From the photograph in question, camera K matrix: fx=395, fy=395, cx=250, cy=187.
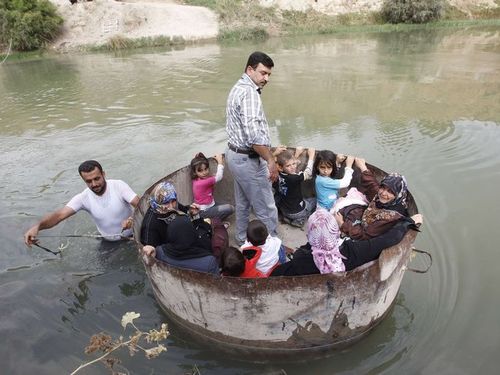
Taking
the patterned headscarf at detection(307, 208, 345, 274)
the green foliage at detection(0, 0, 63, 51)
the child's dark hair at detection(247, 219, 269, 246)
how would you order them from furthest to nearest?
the green foliage at detection(0, 0, 63, 51)
the child's dark hair at detection(247, 219, 269, 246)
the patterned headscarf at detection(307, 208, 345, 274)

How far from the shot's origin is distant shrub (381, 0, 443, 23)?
78.9 feet

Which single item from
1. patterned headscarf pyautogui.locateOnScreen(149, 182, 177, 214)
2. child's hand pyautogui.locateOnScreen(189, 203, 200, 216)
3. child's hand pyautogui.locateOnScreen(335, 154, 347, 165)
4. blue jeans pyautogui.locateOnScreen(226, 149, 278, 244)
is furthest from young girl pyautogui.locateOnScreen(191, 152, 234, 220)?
child's hand pyautogui.locateOnScreen(335, 154, 347, 165)

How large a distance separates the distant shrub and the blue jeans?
2484 centimetres

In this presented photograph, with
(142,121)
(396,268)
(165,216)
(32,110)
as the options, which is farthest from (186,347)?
(32,110)

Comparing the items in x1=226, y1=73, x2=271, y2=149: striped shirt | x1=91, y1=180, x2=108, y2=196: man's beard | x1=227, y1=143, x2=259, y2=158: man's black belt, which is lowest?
x1=91, y1=180, x2=108, y2=196: man's beard

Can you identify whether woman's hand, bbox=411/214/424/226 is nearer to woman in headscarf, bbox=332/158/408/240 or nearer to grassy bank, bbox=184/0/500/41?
woman in headscarf, bbox=332/158/408/240

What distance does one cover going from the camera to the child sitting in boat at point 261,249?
3.22m

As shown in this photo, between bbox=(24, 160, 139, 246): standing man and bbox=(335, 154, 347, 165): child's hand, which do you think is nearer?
bbox=(24, 160, 139, 246): standing man

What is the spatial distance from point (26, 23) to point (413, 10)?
73.9ft

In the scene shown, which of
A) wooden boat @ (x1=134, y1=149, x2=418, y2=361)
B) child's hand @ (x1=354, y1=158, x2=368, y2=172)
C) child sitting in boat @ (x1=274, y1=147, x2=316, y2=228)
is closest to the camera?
wooden boat @ (x1=134, y1=149, x2=418, y2=361)

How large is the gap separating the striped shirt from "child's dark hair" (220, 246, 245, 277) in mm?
1051

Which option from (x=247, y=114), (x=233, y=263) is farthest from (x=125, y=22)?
(x=233, y=263)

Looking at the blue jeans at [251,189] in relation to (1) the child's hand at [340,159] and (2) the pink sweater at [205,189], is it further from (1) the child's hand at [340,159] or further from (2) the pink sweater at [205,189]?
(1) the child's hand at [340,159]

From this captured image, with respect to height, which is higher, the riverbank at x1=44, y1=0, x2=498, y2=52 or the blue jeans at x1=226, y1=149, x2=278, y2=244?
the riverbank at x1=44, y1=0, x2=498, y2=52
